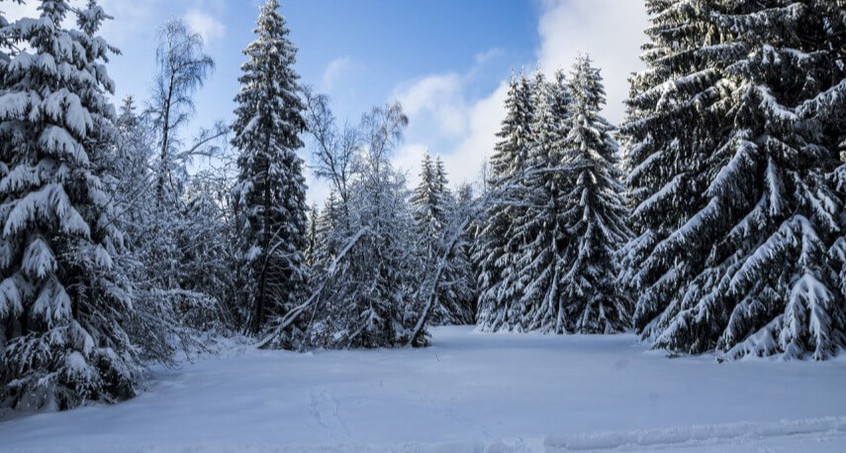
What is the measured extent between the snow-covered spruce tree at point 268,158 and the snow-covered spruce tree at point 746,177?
12850 mm

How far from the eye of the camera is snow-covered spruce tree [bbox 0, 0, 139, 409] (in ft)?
22.4

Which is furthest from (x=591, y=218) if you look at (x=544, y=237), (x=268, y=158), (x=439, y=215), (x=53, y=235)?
(x=53, y=235)

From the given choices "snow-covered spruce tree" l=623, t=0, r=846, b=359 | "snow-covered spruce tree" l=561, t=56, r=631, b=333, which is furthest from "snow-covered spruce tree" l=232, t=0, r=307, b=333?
"snow-covered spruce tree" l=623, t=0, r=846, b=359

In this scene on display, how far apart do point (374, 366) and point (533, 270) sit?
14.2 m

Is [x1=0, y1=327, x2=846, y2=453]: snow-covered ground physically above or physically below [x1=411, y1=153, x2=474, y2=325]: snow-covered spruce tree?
below

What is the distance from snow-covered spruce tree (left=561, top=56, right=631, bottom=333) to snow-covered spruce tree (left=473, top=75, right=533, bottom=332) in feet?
9.04

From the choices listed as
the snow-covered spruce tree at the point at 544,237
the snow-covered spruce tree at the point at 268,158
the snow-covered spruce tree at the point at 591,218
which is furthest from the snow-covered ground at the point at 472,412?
the snow-covered spruce tree at the point at 544,237

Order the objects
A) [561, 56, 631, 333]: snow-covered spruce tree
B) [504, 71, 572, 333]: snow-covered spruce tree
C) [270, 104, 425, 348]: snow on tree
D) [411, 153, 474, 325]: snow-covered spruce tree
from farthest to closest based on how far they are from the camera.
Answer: [411, 153, 474, 325]: snow-covered spruce tree, [504, 71, 572, 333]: snow-covered spruce tree, [561, 56, 631, 333]: snow-covered spruce tree, [270, 104, 425, 348]: snow on tree

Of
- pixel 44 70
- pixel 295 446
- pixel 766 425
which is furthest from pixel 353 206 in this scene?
pixel 766 425

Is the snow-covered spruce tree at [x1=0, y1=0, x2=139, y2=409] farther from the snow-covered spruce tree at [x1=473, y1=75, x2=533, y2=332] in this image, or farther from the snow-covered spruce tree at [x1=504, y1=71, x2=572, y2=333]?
the snow-covered spruce tree at [x1=473, y1=75, x2=533, y2=332]

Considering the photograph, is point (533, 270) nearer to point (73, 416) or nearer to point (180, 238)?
point (180, 238)

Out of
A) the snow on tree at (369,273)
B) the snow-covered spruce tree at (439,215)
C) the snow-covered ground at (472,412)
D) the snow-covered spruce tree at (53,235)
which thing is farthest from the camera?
the snow-covered spruce tree at (439,215)

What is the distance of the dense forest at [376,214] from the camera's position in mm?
7145

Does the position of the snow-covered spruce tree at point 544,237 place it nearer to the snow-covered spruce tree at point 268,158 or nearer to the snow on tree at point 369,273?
the snow on tree at point 369,273
